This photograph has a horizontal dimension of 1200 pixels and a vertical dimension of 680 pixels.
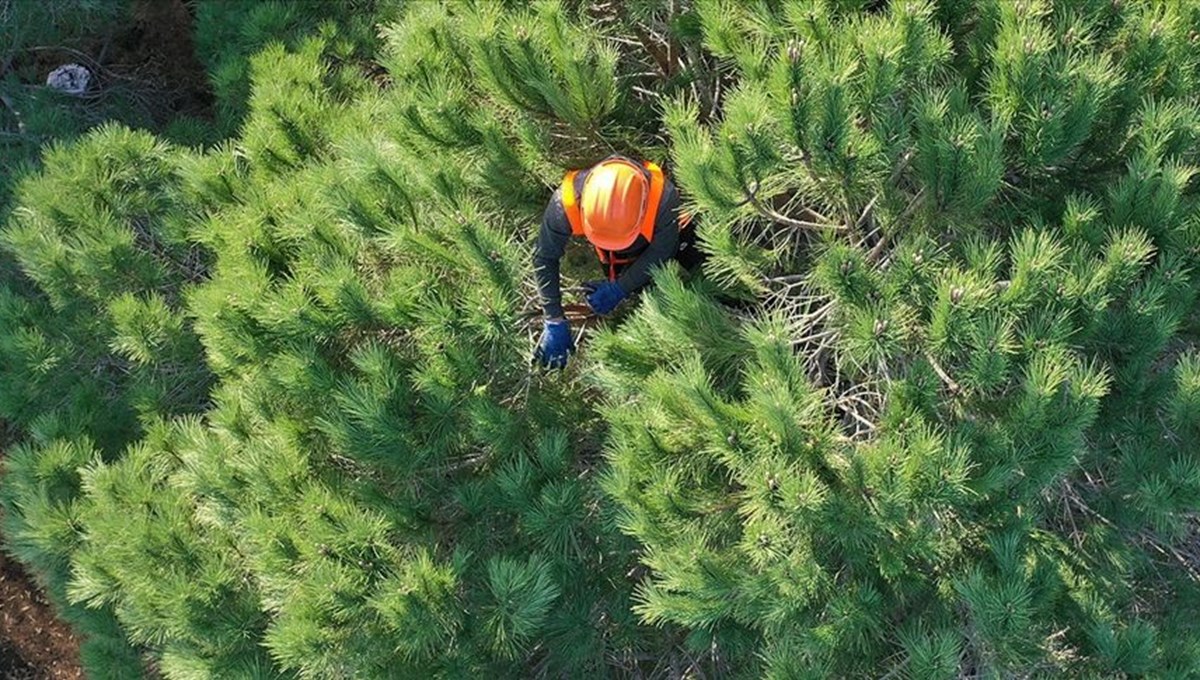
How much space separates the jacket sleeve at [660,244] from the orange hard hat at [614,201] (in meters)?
0.07

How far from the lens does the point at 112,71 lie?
4223 millimetres

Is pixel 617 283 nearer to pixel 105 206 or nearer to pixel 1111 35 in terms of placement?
pixel 1111 35

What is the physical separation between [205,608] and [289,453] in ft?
1.54

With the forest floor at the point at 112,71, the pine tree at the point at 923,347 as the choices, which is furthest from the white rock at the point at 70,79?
the pine tree at the point at 923,347

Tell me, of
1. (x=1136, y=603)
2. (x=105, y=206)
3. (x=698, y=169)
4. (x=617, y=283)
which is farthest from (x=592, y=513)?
(x=105, y=206)

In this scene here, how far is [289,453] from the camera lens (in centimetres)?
232

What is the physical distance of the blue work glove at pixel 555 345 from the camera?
7.54 feet

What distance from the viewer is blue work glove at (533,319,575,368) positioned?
230 centimetres

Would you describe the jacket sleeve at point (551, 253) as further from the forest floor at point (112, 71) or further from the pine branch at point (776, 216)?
the forest floor at point (112, 71)

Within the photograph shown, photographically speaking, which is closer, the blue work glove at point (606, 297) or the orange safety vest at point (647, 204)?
the orange safety vest at point (647, 204)

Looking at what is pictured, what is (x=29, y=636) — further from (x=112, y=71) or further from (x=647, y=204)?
(x=647, y=204)

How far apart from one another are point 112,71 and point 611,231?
3289 mm

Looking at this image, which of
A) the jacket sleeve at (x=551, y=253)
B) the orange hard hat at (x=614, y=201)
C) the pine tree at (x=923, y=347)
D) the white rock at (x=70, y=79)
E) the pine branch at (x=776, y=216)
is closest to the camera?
the pine tree at (x=923, y=347)

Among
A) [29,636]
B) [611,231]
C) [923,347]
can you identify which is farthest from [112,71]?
[923,347]
